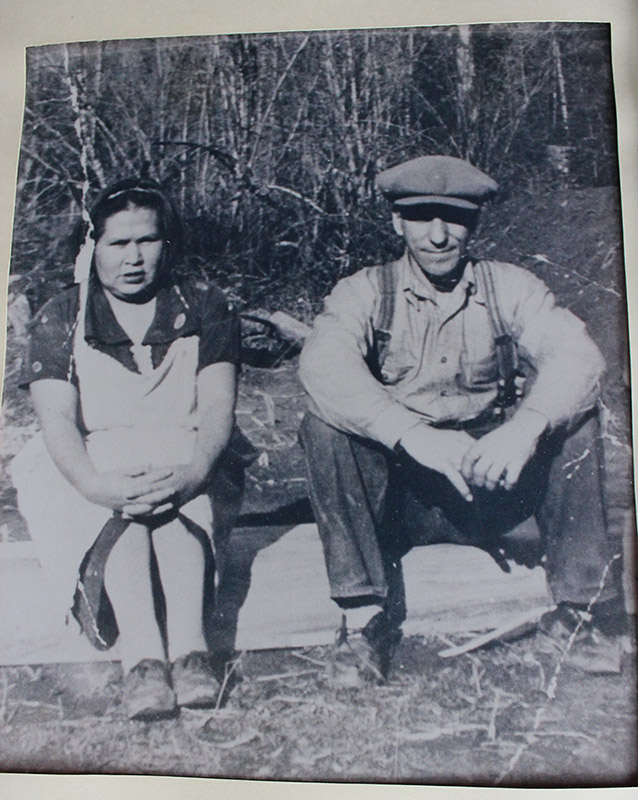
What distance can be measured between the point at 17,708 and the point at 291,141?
6.92 feet

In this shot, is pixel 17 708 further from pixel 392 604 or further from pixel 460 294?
pixel 460 294

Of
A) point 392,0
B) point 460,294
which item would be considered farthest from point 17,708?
point 392,0

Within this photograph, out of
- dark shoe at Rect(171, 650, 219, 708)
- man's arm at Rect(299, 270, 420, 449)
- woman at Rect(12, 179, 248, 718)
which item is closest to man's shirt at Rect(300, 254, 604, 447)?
man's arm at Rect(299, 270, 420, 449)

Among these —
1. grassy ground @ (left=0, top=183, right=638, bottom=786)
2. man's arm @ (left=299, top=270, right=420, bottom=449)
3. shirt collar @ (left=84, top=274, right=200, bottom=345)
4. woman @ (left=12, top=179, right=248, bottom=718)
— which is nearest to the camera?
grassy ground @ (left=0, top=183, right=638, bottom=786)

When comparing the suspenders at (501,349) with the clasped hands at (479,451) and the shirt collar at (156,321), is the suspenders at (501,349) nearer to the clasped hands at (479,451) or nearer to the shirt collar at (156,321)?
the clasped hands at (479,451)

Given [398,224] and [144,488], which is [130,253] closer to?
[144,488]

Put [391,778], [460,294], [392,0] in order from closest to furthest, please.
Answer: [391,778]
[460,294]
[392,0]

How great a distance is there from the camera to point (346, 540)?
256cm

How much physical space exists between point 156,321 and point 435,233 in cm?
102

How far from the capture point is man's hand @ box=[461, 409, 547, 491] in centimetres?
259

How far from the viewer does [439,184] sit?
2.80 metres

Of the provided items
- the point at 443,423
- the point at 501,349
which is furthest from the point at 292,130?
the point at 443,423

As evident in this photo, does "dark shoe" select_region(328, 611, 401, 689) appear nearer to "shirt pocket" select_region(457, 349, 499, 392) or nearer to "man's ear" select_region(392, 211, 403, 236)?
"shirt pocket" select_region(457, 349, 499, 392)

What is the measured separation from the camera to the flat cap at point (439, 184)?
9.17 feet
